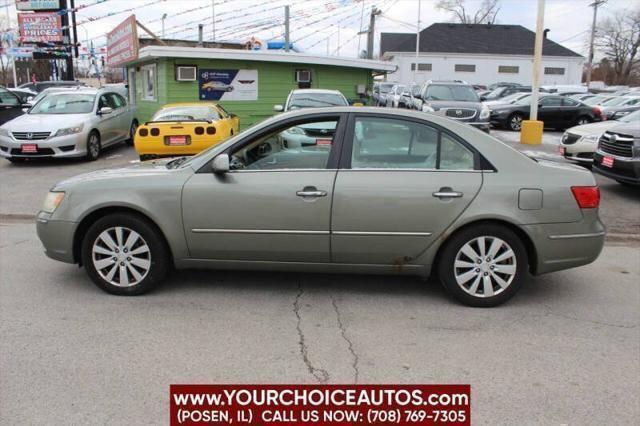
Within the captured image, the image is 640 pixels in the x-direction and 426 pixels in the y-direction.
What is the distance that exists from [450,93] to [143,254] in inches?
568

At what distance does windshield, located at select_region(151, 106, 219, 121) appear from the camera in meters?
10.9

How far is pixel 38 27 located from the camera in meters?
35.6

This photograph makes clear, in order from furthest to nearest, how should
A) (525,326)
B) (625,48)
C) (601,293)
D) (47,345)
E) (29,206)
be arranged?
(625,48), (29,206), (601,293), (525,326), (47,345)

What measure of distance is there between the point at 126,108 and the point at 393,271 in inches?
508

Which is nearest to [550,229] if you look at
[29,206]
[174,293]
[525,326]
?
[525,326]

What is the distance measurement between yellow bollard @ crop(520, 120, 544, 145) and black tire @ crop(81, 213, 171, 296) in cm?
1348

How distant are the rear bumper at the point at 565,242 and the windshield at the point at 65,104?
457 inches

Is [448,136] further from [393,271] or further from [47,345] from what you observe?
[47,345]

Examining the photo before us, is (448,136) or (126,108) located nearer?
(448,136)

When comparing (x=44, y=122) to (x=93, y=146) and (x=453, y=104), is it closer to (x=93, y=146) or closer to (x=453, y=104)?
(x=93, y=146)

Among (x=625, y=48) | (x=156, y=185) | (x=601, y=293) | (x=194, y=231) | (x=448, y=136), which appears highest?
(x=625, y=48)

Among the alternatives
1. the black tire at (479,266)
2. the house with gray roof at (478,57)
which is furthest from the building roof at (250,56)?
the house with gray roof at (478,57)

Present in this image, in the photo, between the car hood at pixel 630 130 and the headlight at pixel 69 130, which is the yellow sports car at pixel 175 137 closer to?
the headlight at pixel 69 130

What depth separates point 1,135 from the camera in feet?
39.0
